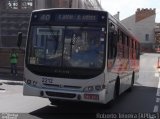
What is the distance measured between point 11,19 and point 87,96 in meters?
28.3

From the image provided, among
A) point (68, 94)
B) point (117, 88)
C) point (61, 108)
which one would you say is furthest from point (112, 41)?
point (61, 108)

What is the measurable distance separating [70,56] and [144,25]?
91.0 m

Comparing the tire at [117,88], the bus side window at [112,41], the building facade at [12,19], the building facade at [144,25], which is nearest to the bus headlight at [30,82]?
the bus side window at [112,41]

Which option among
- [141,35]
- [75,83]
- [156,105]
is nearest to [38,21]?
[75,83]

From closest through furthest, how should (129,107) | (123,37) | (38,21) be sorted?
1. (38,21)
2. (129,107)
3. (123,37)

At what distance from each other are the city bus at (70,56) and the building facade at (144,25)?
85458 mm

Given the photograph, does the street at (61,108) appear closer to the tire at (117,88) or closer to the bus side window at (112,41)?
the tire at (117,88)

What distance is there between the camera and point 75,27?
12.5 meters

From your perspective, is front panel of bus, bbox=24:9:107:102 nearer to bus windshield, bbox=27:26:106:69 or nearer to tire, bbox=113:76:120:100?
bus windshield, bbox=27:26:106:69

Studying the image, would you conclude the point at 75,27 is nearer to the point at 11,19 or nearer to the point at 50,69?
the point at 50,69

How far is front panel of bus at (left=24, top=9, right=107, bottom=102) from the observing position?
483 inches

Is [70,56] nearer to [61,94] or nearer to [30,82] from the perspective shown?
[61,94]

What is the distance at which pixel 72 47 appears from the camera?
489 inches

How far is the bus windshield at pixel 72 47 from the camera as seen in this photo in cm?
1234
